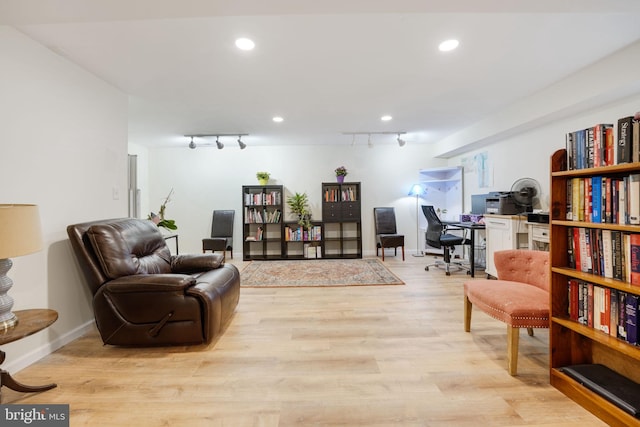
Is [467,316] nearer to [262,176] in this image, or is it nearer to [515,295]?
[515,295]

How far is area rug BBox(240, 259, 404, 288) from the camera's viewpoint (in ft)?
12.9

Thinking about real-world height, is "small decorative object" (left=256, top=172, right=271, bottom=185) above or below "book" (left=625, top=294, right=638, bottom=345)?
above

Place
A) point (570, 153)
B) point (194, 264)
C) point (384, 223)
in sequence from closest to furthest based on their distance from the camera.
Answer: point (570, 153)
point (194, 264)
point (384, 223)

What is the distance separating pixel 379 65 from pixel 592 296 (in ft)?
7.58

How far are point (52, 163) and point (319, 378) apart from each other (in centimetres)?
263

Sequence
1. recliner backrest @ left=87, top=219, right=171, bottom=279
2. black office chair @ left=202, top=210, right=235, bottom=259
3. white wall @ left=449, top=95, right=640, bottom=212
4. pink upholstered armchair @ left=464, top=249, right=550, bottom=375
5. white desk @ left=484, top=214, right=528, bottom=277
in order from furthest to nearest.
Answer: black office chair @ left=202, top=210, right=235, bottom=259 < white desk @ left=484, top=214, right=528, bottom=277 < white wall @ left=449, top=95, right=640, bottom=212 < recliner backrest @ left=87, top=219, right=171, bottom=279 < pink upholstered armchair @ left=464, top=249, right=550, bottom=375

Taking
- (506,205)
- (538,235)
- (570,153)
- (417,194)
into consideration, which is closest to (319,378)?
(570,153)

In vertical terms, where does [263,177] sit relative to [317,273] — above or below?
above

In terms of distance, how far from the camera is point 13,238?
136cm

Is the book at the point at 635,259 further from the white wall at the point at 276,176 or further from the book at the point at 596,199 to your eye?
the white wall at the point at 276,176

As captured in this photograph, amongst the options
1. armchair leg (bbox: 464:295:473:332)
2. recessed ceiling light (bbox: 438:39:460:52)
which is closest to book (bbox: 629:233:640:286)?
armchair leg (bbox: 464:295:473:332)

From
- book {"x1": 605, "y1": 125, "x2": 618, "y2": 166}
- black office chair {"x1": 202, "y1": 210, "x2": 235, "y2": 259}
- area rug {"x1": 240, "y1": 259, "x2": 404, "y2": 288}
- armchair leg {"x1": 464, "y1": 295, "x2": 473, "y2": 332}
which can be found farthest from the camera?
black office chair {"x1": 202, "y1": 210, "x2": 235, "y2": 259}

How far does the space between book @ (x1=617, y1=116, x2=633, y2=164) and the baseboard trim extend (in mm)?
3854

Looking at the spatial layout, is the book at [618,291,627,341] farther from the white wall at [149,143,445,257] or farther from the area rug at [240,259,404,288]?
the white wall at [149,143,445,257]
